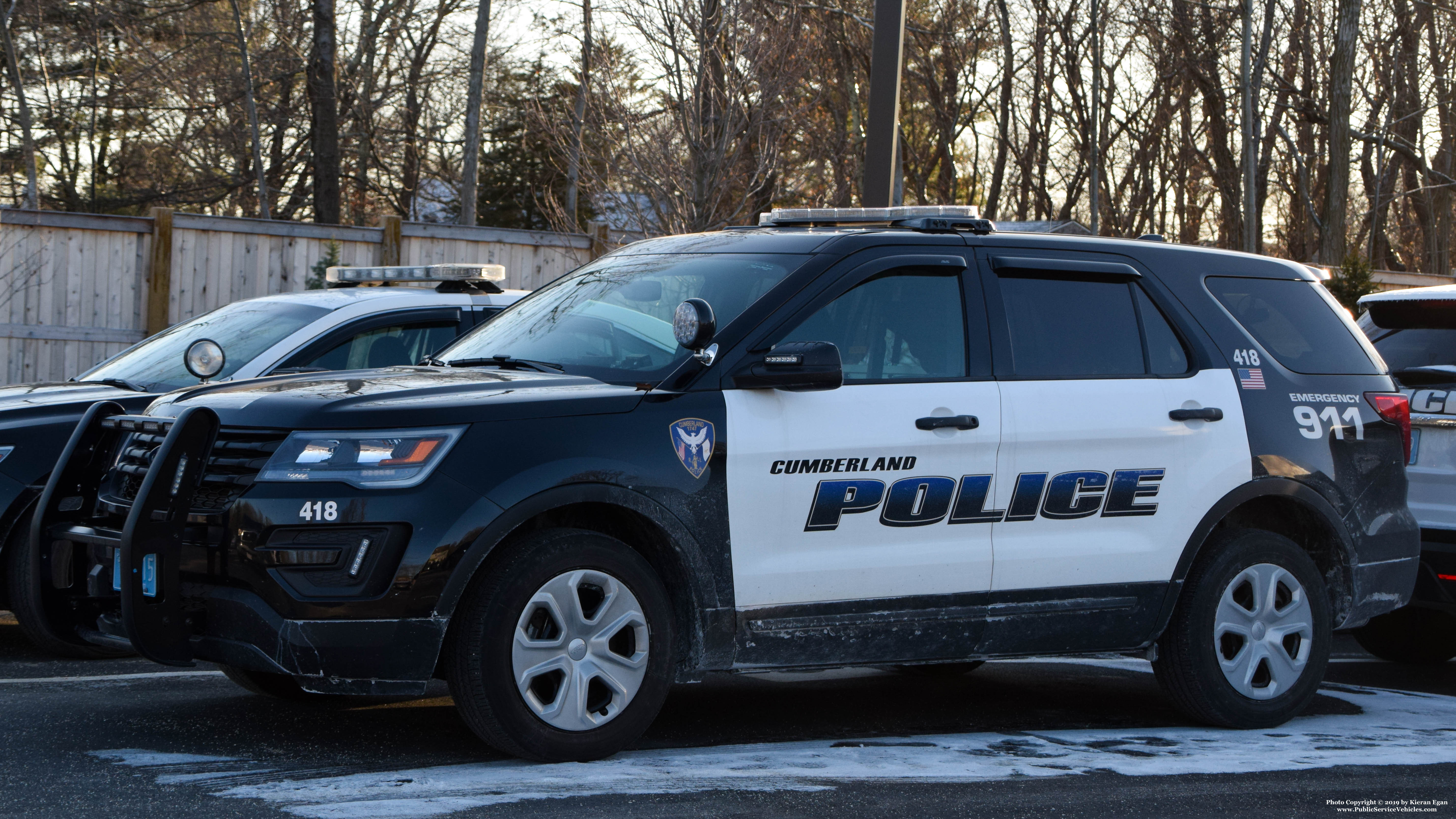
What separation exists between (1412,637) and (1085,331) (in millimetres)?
3298

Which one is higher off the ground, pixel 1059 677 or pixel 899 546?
pixel 899 546

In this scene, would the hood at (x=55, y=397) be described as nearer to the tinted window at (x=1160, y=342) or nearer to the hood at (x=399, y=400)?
the hood at (x=399, y=400)

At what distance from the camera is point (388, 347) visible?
7.96 meters

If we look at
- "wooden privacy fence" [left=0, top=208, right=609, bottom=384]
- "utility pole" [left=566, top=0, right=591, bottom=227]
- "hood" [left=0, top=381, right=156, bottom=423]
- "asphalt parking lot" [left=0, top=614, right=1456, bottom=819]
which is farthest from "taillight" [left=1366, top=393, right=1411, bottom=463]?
"wooden privacy fence" [left=0, top=208, right=609, bottom=384]

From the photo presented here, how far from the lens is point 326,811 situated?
13.7ft

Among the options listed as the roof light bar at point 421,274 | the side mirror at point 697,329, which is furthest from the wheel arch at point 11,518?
the side mirror at point 697,329

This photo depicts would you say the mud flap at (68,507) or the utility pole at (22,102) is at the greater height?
the utility pole at (22,102)

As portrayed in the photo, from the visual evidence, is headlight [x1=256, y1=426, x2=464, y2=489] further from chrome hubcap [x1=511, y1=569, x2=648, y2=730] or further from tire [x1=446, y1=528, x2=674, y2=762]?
chrome hubcap [x1=511, y1=569, x2=648, y2=730]

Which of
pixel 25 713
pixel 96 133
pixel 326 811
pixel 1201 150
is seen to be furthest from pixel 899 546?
pixel 1201 150

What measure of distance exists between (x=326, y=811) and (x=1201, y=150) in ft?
113

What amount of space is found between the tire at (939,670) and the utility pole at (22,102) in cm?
2269

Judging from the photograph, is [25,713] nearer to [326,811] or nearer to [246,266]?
[326,811]

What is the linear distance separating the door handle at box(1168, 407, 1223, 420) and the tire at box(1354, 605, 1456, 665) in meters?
2.40

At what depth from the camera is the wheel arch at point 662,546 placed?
475cm
